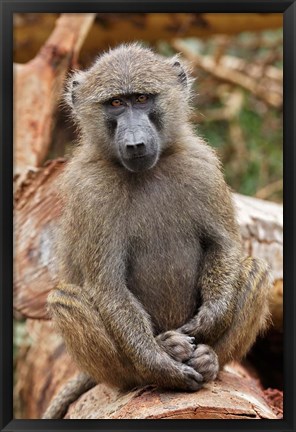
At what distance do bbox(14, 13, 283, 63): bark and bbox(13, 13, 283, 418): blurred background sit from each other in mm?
11

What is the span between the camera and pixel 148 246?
3830 millimetres

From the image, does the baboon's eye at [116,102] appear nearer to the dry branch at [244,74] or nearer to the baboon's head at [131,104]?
the baboon's head at [131,104]

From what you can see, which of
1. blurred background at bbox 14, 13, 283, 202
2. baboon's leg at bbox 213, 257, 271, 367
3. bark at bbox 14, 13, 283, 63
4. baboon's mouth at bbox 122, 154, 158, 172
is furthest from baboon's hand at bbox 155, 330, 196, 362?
blurred background at bbox 14, 13, 283, 202

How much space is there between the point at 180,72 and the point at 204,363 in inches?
64.9

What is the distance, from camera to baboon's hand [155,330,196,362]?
3.66m

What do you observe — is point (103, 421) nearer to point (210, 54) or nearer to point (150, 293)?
point (150, 293)

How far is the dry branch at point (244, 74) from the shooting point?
830 centimetres

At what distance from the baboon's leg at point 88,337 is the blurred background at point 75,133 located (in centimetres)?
107

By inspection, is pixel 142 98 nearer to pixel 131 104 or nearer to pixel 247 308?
pixel 131 104

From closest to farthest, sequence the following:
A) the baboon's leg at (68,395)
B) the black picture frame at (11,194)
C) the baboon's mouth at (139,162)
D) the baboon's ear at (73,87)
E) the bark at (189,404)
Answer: the bark at (189,404) < the baboon's mouth at (139,162) < the black picture frame at (11,194) < the baboon's ear at (73,87) < the baboon's leg at (68,395)

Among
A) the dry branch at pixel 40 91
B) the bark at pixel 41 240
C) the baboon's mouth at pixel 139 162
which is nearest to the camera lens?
the baboon's mouth at pixel 139 162

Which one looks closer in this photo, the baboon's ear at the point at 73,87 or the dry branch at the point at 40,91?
the baboon's ear at the point at 73,87

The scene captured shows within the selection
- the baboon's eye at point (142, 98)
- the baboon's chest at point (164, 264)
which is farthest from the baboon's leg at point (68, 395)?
the baboon's eye at point (142, 98)

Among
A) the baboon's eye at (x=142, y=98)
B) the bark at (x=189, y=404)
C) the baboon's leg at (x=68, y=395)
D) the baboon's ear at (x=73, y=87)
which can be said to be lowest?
the baboon's leg at (x=68, y=395)
